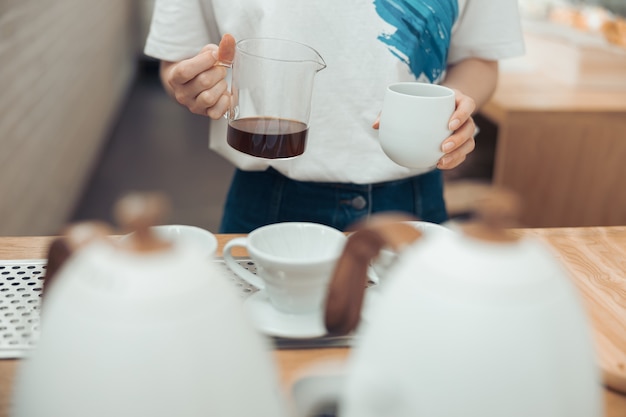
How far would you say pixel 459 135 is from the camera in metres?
1.00

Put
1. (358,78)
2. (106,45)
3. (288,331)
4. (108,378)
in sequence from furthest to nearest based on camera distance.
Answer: (106,45), (358,78), (288,331), (108,378)

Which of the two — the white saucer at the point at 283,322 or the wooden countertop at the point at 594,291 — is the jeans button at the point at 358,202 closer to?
the wooden countertop at the point at 594,291

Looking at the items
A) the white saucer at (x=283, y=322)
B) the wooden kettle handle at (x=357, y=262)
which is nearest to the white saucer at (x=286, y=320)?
the white saucer at (x=283, y=322)

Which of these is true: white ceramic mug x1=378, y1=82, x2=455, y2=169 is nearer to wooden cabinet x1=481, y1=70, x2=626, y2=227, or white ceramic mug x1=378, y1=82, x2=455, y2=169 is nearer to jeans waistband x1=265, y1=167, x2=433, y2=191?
jeans waistband x1=265, y1=167, x2=433, y2=191

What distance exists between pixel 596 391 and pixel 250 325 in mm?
236

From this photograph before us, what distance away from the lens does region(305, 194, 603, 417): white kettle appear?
1.45 feet

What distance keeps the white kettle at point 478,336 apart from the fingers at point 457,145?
1.76 ft

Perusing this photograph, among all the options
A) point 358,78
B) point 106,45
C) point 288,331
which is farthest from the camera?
point 106,45

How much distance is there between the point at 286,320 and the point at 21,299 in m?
0.31

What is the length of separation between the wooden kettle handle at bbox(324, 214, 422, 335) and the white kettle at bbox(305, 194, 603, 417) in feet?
0.26

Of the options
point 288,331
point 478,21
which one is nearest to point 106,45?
point 478,21

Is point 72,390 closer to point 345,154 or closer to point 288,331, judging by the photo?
point 288,331

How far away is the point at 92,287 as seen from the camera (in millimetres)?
449

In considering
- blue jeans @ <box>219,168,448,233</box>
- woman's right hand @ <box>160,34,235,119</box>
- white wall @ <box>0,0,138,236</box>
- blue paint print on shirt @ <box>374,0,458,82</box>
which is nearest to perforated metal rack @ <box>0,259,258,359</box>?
woman's right hand @ <box>160,34,235,119</box>
